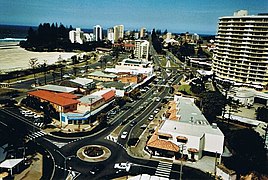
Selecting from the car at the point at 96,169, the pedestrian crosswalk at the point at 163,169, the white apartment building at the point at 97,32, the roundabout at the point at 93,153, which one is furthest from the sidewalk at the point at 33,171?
the white apartment building at the point at 97,32

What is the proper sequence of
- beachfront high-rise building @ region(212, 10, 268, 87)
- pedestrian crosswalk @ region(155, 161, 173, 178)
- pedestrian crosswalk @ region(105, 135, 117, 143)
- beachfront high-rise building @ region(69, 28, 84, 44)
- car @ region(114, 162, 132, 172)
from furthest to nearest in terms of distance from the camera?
beachfront high-rise building @ region(69, 28, 84, 44)
beachfront high-rise building @ region(212, 10, 268, 87)
pedestrian crosswalk @ region(105, 135, 117, 143)
car @ region(114, 162, 132, 172)
pedestrian crosswalk @ region(155, 161, 173, 178)

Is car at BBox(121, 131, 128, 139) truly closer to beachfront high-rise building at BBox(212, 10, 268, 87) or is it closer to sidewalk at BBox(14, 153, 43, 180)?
sidewalk at BBox(14, 153, 43, 180)

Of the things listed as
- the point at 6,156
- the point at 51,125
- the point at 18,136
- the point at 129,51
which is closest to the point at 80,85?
the point at 51,125

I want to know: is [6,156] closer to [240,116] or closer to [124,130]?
[124,130]

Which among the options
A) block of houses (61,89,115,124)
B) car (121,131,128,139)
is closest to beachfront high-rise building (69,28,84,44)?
block of houses (61,89,115,124)

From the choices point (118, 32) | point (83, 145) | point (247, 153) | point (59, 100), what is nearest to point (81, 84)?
point (59, 100)

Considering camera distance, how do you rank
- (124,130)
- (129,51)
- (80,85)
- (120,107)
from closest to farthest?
(124,130), (120,107), (80,85), (129,51)
